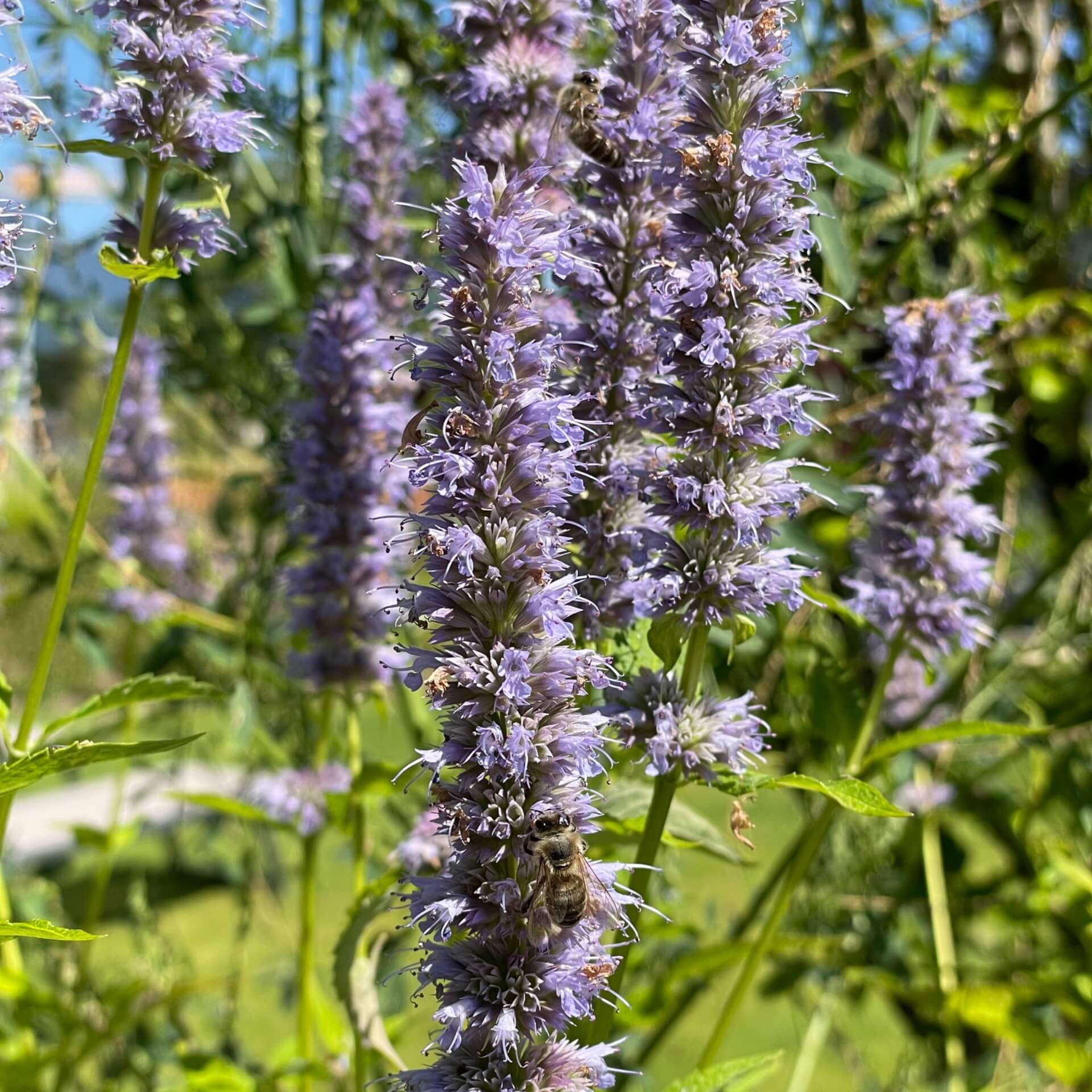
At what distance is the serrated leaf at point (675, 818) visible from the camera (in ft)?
4.47

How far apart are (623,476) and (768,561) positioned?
7.1 inches

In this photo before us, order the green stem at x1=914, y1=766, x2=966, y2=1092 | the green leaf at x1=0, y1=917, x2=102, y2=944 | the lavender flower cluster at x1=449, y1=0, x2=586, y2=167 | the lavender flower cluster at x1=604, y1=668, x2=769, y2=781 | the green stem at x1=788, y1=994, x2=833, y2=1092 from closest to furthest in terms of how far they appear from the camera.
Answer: the green leaf at x1=0, y1=917, x2=102, y2=944 → the lavender flower cluster at x1=604, y1=668, x2=769, y2=781 → the lavender flower cluster at x1=449, y1=0, x2=586, y2=167 → the green stem at x1=914, y1=766, x2=966, y2=1092 → the green stem at x1=788, y1=994, x2=833, y2=1092

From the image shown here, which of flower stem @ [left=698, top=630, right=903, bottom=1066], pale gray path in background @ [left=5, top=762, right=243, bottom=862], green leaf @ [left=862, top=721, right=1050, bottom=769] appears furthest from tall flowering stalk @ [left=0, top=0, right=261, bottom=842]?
pale gray path in background @ [left=5, top=762, right=243, bottom=862]

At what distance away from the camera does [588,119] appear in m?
1.31

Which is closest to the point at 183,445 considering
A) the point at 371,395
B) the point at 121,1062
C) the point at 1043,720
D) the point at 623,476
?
the point at 121,1062

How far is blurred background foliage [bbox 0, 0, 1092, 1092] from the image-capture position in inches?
79.2

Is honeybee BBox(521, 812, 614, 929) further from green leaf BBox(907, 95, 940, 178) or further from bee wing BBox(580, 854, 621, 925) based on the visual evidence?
green leaf BBox(907, 95, 940, 178)

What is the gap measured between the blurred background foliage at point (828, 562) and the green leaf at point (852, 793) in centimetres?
50

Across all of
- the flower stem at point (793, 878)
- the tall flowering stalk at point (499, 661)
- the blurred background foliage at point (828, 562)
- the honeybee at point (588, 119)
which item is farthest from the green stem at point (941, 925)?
the honeybee at point (588, 119)

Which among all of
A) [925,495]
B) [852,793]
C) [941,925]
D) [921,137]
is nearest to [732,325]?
[852,793]

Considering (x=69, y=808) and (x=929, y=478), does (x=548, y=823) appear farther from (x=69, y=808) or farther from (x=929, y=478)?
(x=69, y=808)

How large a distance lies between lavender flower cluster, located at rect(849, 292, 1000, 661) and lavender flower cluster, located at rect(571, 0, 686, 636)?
0.47 metres

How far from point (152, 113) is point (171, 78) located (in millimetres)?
42

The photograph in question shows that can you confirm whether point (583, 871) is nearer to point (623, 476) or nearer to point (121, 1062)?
point (623, 476)
